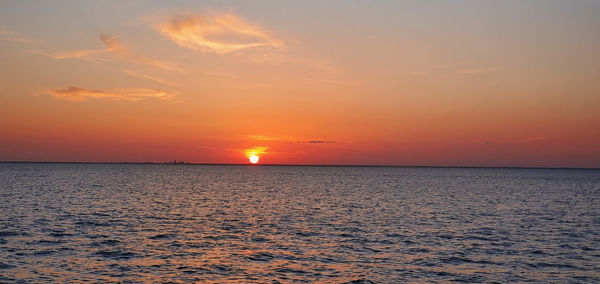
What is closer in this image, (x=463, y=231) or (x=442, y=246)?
(x=442, y=246)

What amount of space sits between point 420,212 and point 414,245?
2678 cm

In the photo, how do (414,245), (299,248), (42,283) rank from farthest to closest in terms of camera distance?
(414,245) < (299,248) < (42,283)

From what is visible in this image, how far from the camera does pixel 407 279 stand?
25875 millimetres

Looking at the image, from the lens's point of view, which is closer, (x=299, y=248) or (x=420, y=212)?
(x=299, y=248)

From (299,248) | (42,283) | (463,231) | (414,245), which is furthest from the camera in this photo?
(463,231)

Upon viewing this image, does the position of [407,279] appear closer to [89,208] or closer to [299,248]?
[299,248]

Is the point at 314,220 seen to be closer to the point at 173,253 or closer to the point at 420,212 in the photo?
the point at 420,212

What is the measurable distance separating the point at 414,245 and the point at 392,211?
26943 mm

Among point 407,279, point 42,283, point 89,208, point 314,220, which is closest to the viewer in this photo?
point 42,283

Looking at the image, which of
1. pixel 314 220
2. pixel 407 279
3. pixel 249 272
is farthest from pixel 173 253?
pixel 314 220

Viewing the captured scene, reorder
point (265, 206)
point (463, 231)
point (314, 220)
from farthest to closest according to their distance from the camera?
point (265, 206) → point (314, 220) → point (463, 231)

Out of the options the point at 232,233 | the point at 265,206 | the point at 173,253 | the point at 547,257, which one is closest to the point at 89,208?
the point at 265,206

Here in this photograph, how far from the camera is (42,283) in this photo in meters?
23.9

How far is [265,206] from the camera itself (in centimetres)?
6781
